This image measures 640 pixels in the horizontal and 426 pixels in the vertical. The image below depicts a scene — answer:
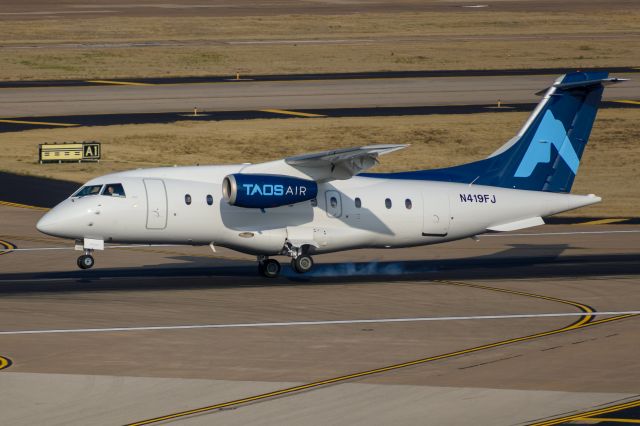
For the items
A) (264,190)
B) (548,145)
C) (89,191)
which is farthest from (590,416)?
(548,145)

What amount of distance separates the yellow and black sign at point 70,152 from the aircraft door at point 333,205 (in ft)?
89.7

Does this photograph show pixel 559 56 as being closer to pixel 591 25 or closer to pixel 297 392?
pixel 591 25

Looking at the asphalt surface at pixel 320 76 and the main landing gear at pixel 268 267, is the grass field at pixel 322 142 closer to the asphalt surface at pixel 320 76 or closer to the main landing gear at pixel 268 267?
the asphalt surface at pixel 320 76

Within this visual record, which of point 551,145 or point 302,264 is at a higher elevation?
point 551,145

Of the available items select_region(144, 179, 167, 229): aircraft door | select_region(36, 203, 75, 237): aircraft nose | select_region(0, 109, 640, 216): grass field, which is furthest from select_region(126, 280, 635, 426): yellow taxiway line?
select_region(0, 109, 640, 216): grass field

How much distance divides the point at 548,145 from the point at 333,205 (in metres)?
8.23

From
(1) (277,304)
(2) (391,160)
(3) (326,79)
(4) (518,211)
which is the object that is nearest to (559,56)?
(3) (326,79)

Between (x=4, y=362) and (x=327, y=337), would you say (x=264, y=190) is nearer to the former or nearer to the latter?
(x=327, y=337)

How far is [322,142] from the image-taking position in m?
67.0

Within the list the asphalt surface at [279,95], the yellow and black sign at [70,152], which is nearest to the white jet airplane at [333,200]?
the yellow and black sign at [70,152]

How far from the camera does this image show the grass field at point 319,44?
315 feet

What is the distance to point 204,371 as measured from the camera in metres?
26.9

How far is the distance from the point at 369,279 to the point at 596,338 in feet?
34.1

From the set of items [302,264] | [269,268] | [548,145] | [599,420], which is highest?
[548,145]
